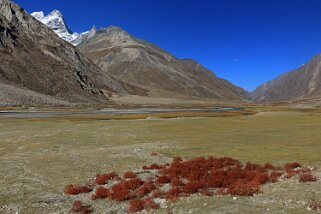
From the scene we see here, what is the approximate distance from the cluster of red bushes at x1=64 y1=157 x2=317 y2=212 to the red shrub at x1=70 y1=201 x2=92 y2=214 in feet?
4.67

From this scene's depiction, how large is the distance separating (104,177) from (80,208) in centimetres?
620

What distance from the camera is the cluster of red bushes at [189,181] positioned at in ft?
67.6

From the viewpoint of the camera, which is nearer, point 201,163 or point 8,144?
point 201,163

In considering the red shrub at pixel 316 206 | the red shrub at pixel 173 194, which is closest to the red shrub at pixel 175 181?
the red shrub at pixel 173 194

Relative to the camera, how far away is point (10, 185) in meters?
24.0

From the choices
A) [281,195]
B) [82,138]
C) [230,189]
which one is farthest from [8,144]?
[281,195]

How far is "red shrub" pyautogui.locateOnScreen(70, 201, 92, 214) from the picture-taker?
18984mm

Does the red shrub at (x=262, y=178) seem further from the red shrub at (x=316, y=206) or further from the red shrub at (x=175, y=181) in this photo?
the red shrub at (x=316, y=206)

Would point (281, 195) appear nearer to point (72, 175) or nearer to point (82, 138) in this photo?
point (72, 175)

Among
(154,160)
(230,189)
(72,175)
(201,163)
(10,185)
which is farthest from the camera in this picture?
(154,160)

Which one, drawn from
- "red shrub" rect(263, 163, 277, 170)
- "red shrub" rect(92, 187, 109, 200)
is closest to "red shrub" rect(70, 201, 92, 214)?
"red shrub" rect(92, 187, 109, 200)

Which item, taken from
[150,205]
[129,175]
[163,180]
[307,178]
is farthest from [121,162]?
[307,178]

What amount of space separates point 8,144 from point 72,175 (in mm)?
19685

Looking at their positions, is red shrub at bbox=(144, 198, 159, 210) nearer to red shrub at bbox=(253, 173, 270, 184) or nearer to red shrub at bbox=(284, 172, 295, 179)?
red shrub at bbox=(253, 173, 270, 184)
